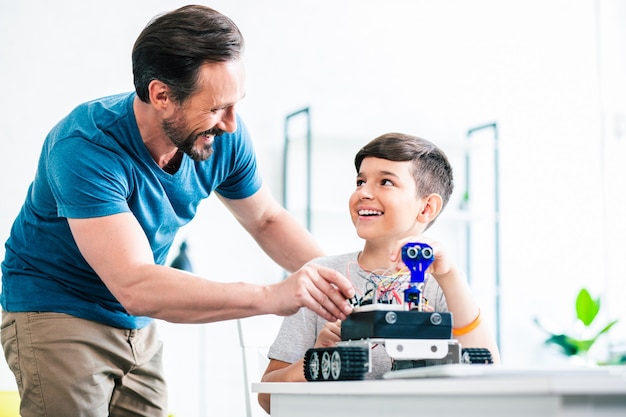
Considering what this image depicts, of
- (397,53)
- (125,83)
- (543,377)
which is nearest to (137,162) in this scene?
(543,377)

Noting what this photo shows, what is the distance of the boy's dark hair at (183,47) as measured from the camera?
173cm

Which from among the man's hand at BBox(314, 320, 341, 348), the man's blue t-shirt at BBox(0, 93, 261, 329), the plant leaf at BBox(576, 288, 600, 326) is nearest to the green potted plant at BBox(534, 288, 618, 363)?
the plant leaf at BBox(576, 288, 600, 326)

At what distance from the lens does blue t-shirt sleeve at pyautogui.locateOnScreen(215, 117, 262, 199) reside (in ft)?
6.51

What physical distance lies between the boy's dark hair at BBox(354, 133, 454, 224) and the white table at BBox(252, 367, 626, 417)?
2.65 feet

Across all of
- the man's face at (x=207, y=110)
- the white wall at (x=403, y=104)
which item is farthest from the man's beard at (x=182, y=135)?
the white wall at (x=403, y=104)

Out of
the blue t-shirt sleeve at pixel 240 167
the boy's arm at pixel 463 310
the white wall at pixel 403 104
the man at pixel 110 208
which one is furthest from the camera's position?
the white wall at pixel 403 104

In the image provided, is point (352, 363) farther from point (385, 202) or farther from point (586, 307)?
point (586, 307)

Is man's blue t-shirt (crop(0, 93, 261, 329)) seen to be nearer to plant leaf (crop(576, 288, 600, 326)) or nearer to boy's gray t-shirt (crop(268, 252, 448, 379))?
boy's gray t-shirt (crop(268, 252, 448, 379))

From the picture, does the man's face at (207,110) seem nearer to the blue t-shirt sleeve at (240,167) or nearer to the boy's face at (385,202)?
the blue t-shirt sleeve at (240,167)

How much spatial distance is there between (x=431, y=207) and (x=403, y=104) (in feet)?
8.23

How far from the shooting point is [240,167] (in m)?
2.06

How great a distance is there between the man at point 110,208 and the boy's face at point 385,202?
0.33 m

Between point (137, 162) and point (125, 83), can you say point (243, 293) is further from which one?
point (125, 83)

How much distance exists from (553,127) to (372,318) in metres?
3.97
